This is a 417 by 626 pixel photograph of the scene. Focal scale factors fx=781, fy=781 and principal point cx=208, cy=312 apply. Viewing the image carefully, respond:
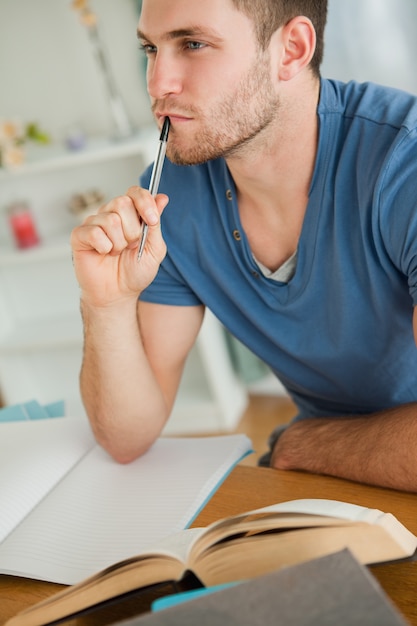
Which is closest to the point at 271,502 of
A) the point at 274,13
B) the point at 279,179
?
the point at 279,179

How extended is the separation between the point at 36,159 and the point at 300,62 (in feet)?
5.99

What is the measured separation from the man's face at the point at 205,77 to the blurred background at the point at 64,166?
141 centimetres

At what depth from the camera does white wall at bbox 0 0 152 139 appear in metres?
2.92

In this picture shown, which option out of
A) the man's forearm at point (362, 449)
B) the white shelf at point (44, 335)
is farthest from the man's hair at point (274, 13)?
the white shelf at point (44, 335)

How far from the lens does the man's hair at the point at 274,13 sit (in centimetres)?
129

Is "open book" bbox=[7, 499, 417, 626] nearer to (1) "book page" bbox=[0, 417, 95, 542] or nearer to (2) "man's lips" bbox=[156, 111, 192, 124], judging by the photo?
(1) "book page" bbox=[0, 417, 95, 542]

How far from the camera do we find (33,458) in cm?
130

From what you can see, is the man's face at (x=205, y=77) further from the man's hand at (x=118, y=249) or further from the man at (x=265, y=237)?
the man's hand at (x=118, y=249)

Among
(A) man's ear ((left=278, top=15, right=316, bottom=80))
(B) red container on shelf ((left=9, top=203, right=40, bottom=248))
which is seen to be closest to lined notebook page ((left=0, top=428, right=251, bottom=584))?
(A) man's ear ((left=278, top=15, right=316, bottom=80))

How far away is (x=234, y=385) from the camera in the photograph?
3127mm

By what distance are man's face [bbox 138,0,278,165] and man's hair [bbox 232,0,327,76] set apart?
16 millimetres

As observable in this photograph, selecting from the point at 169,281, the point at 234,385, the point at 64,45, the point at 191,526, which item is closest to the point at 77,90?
the point at 64,45

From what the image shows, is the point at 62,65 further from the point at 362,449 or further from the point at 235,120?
the point at 362,449

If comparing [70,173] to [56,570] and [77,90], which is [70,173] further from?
[56,570]
